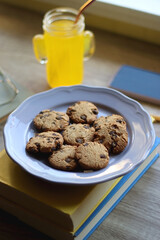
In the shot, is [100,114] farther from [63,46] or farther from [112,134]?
[63,46]

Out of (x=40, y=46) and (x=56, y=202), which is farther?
(x=40, y=46)

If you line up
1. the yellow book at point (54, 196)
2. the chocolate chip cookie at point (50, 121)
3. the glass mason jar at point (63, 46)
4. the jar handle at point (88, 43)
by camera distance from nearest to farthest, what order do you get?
the yellow book at point (54, 196) → the chocolate chip cookie at point (50, 121) → the glass mason jar at point (63, 46) → the jar handle at point (88, 43)

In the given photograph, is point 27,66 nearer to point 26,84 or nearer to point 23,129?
point 26,84

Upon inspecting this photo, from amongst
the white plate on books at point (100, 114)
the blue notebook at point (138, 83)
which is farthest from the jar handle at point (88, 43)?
the white plate on books at point (100, 114)

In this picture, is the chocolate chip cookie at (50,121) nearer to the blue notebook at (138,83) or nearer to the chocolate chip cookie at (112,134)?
the chocolate chip cookie at (112,134)

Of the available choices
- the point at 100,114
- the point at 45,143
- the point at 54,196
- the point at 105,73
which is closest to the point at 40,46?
the point at 105,73

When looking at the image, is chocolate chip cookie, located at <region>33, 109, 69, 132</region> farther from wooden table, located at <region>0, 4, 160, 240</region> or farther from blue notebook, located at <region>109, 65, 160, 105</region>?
blue notebook, located at <region>109, 65, 160, 105</region>
